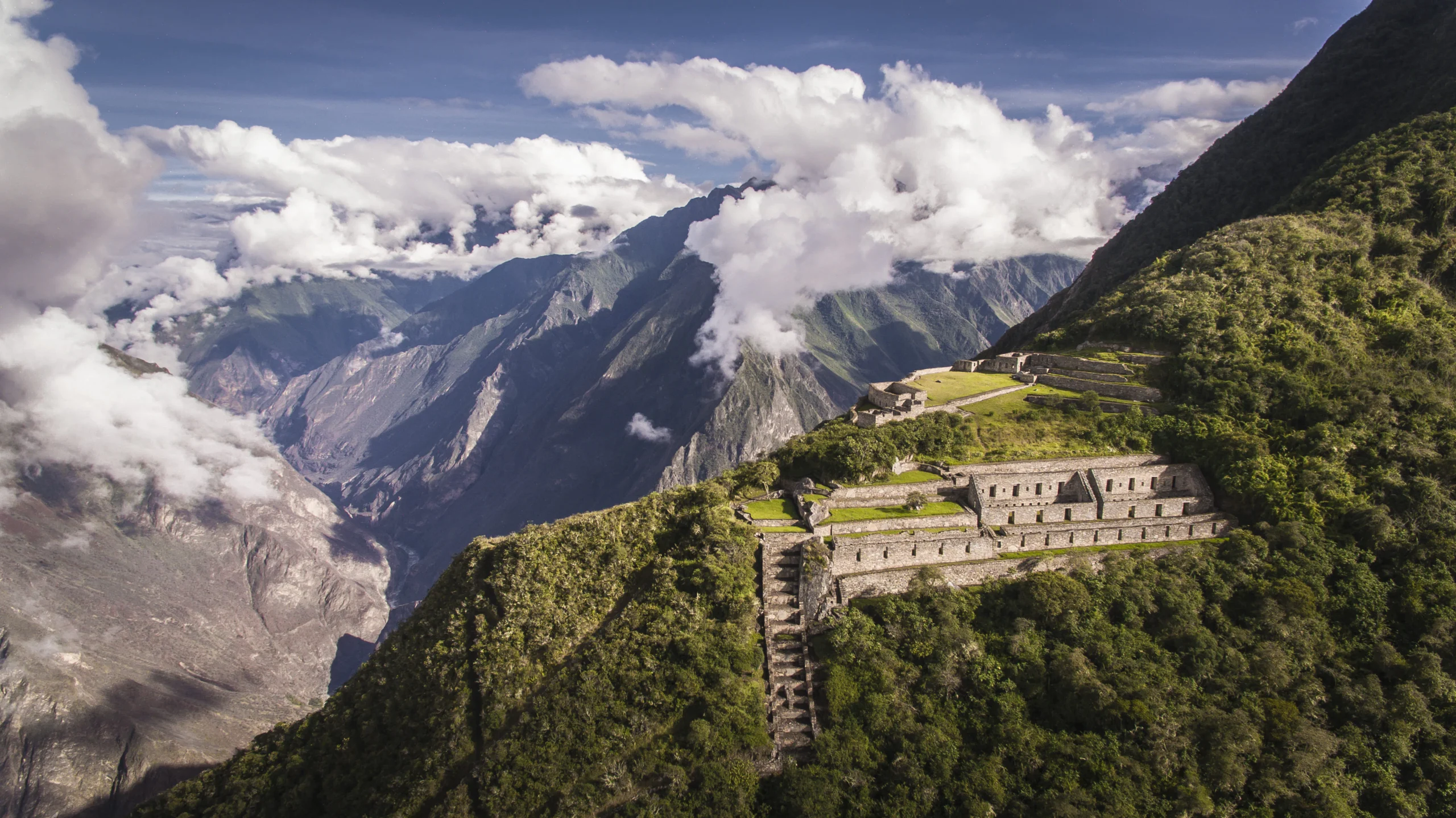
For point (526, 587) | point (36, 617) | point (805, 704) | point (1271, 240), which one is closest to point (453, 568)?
point (526, 587)

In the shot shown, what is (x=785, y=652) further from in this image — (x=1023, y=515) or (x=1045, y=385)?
(x=1045, y=385)

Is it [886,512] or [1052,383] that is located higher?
[1052,383]

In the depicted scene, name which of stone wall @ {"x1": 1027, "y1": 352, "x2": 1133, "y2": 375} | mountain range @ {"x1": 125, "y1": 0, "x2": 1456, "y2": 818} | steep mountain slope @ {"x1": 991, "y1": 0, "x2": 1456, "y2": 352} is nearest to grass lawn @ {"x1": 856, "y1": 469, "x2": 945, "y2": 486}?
mountain range @ {"x1": 125, "y1": 0, "x2": 1456, "y2": 818}

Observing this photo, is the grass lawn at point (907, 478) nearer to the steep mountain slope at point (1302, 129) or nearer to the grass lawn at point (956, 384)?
the grass lawn at point (956, 384)

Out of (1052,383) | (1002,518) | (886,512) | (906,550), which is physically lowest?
(906,550)

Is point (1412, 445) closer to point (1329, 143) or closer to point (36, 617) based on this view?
point (1329, 143)

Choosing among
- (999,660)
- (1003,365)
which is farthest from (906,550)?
(1003,365)

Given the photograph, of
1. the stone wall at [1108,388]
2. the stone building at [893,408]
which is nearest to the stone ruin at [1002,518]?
the stone building at [893,408]
